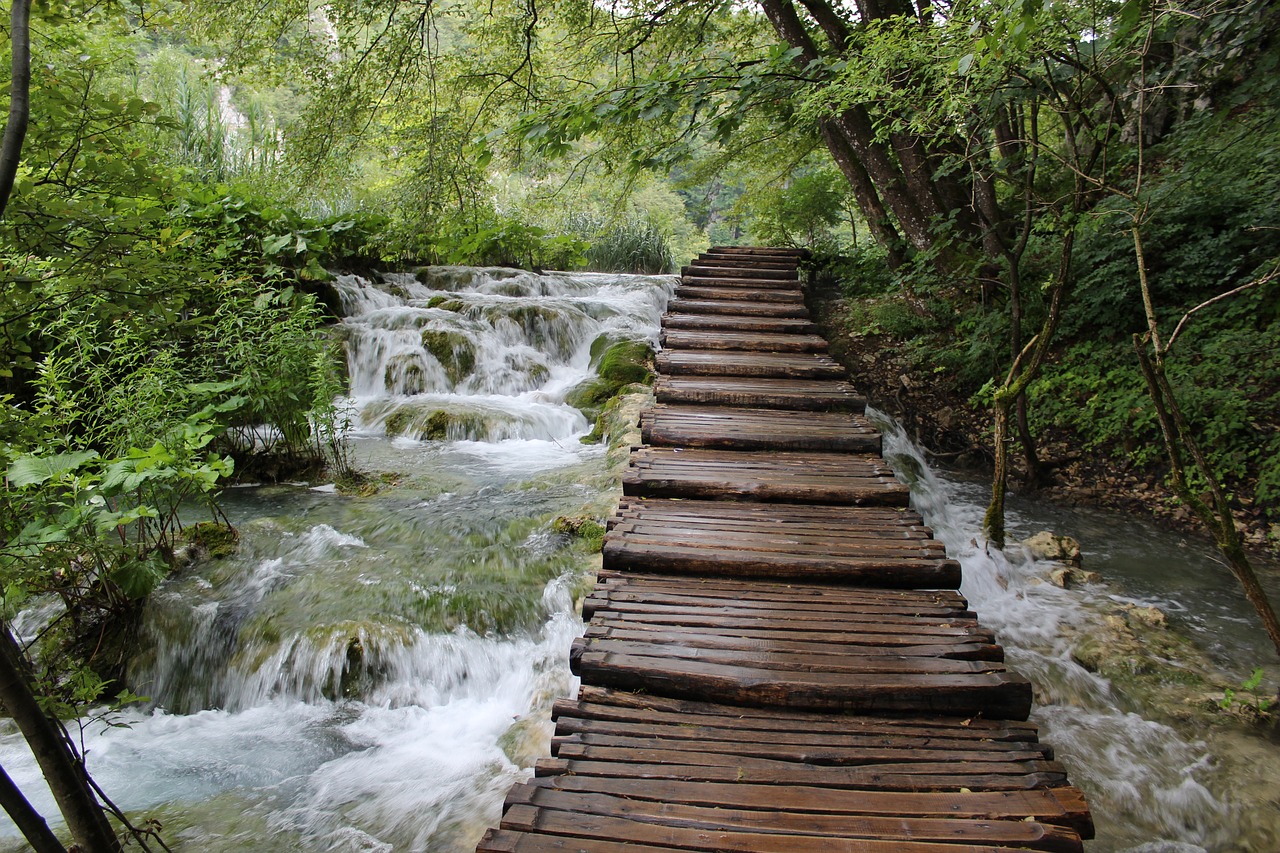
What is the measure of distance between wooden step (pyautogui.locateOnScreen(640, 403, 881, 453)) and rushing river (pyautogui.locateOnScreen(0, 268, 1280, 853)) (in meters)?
1.07

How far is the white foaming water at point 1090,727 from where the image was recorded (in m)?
2.69

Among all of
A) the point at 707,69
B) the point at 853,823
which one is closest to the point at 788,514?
the point at 853,823

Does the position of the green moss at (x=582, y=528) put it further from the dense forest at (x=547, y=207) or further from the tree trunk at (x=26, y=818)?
the tree trunk at (x=26, y=818)

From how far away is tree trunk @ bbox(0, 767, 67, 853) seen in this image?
46.7 inches

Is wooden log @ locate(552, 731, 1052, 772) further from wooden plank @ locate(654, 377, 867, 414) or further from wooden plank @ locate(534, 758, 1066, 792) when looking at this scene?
wooden plank @ locate(654, 377, 867, 414)

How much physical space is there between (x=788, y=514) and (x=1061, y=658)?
2004 millimetres

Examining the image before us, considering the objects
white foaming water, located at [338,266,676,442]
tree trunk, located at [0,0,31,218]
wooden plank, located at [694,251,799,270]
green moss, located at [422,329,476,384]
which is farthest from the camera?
wooden plank, located at [694,251,799,270]

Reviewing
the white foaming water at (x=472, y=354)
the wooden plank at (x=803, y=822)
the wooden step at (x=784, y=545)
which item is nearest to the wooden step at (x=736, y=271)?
the white foaming water at (x=472, y=354)

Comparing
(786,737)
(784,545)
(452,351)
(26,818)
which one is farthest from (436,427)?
(26,818)

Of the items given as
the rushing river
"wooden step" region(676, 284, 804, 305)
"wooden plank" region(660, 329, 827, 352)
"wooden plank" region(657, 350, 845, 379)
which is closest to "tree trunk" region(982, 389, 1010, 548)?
the rushing river

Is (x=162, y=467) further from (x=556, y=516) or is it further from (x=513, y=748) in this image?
(x=556, y=516)

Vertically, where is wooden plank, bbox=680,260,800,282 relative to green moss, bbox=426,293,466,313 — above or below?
above

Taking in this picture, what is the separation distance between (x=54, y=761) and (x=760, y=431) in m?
3.66

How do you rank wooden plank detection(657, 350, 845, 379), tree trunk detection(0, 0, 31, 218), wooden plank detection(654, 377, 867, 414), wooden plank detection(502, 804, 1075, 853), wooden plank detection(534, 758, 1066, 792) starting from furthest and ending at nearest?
1. wooden plank detection(657, 350, 845, 379)
2. wooden plank detection(654, 377, 867, 414)
3. wooden plank detection(534, 758, 1066, 792)
4. wooden plank detection(502, 804, 1075, 853)
5. tree trunk detection(0, 0, 31, 218)
